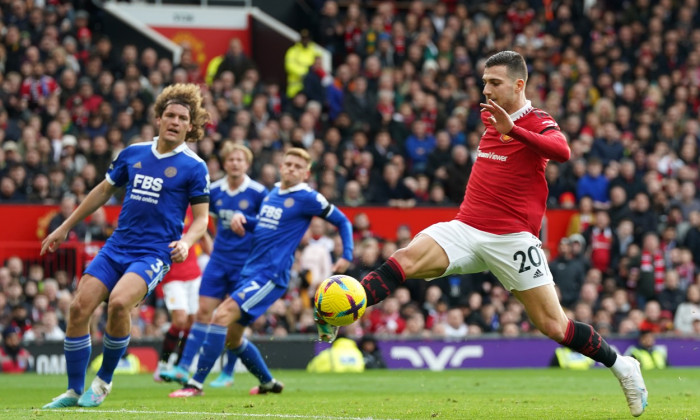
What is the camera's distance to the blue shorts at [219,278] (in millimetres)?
12617

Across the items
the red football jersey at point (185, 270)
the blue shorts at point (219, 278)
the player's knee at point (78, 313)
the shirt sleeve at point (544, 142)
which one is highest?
the shirt sleeve at point (544, 142)

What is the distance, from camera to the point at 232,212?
1273 cm

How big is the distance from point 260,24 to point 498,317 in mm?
10240

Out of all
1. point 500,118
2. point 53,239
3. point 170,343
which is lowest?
point 170,343

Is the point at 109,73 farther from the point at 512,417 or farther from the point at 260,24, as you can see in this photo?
the point at 512,417

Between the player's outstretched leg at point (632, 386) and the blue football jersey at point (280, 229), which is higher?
the blue football jersey at point (280, 229)

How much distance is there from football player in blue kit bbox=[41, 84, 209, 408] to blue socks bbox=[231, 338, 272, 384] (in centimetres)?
197

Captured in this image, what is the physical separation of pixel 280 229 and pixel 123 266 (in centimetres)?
265

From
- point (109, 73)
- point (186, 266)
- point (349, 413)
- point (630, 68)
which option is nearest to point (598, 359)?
point (349, 413)

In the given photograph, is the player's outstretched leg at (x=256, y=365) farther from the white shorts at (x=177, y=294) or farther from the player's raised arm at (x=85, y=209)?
the white shorts at (x=177, y=294)

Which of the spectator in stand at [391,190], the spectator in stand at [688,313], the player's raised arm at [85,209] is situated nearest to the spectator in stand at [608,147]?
the spectator in stand at [688,313]

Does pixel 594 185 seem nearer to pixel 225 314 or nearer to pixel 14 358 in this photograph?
pixel 14 358

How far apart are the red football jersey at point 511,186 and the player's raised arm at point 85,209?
3096mm

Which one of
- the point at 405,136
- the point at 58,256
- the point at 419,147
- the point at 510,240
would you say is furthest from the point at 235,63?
the point at 510,240
